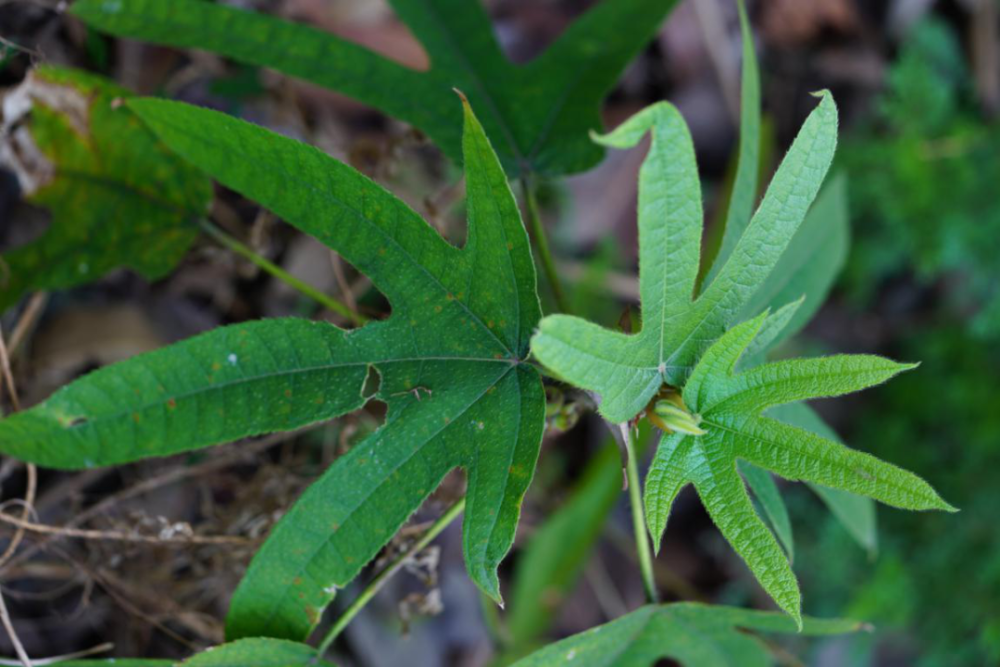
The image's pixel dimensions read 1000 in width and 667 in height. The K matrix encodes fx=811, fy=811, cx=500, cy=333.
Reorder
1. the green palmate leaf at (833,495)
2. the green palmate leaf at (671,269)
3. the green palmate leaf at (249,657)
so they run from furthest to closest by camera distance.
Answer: the green palmate leaf at (833,495) < the green palmate leaf at (249,657) < the green palmate leaf at (671,269)

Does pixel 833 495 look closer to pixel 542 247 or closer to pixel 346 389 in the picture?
pixel 542 247

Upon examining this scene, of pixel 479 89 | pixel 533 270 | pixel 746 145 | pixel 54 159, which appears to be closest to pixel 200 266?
pixel 54 159

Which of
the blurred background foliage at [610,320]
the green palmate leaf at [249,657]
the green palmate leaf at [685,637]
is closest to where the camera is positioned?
the green palmate leaf at [249,657]

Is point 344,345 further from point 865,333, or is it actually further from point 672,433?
point 865,333

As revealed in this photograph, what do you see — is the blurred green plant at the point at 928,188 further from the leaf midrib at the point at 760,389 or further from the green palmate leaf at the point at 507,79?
the leaf midrib at the point at 760,389

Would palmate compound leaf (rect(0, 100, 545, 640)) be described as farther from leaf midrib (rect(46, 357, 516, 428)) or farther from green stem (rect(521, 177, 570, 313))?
green stem (rect(521, 177, 570, 313))

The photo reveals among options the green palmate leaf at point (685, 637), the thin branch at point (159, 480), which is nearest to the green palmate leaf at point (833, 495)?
the green palmate leaf at point (685, 637)

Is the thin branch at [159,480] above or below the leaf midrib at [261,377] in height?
below
